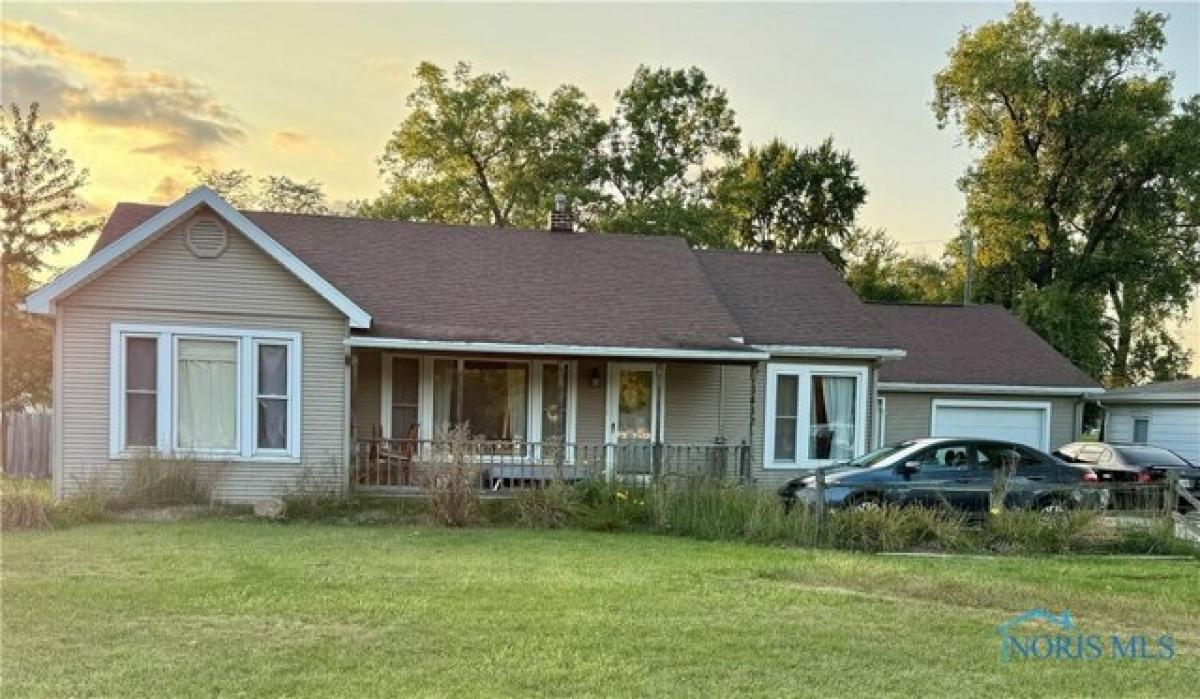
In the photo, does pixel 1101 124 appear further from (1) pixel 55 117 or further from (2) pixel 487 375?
(1) pixel 55 117

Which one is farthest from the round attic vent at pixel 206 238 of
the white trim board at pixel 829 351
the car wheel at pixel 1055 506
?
the car wheel at pixel 1055 506

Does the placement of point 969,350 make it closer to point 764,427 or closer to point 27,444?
point 764,427

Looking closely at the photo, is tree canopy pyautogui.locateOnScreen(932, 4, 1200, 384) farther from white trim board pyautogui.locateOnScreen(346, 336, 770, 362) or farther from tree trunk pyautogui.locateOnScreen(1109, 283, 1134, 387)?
white trim board pyautogui.locateOnScreen(346, 336, 770, 362)

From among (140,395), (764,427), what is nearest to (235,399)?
(140,395)

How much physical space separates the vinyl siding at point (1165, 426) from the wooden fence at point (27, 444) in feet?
86.8

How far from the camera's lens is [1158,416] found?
76.5 ft

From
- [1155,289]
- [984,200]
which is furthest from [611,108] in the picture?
[1155,289]

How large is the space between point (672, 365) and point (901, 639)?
10.9m

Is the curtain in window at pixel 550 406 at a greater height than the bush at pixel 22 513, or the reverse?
the curtain in window at pixel 550 406

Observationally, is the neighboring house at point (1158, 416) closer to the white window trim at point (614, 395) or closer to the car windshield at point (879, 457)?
the car windshield at point (879, 457)

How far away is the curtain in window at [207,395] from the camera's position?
13.7 m

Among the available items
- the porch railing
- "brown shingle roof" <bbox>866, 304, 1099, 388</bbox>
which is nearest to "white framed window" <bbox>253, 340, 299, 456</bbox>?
the porch railing

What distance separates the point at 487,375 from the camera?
16625mm

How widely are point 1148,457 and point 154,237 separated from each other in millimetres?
19198
